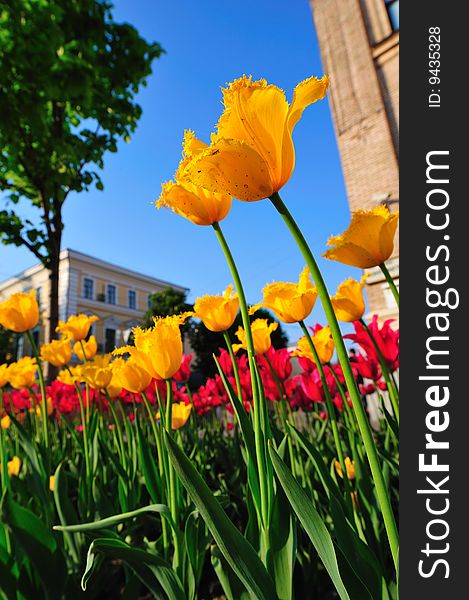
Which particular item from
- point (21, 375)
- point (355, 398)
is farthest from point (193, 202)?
point (21, 375)

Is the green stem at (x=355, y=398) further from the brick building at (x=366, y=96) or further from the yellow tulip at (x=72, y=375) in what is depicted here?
the brick building at (x=366, y=96)

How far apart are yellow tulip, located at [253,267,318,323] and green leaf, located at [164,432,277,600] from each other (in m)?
0.47

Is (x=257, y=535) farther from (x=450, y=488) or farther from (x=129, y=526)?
(x=129, y=526)

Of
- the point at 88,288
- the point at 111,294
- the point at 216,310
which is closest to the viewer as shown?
the point at 216,310

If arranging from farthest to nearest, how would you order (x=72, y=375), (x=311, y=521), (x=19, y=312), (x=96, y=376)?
(x=72, y=375) → (x=19, y=312) → (x=96, y=376) → (x=311, y=521)

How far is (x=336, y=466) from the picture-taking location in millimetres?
1206

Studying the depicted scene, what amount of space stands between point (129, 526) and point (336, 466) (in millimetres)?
699

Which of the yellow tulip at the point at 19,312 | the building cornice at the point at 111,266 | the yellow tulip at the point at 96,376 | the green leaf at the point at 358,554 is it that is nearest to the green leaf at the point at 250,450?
the green leaf at the point at 358,554

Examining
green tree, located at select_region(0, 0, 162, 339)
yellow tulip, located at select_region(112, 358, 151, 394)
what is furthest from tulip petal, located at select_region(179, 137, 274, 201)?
green tree, located at select_region(0, 0, 162, 339)

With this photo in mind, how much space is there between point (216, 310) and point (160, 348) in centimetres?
18

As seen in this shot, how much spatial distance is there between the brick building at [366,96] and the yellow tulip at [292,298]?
6497 mm

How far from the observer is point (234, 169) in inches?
18.6

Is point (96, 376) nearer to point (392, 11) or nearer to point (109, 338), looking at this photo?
point (392, 11)

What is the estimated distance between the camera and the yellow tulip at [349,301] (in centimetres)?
106
